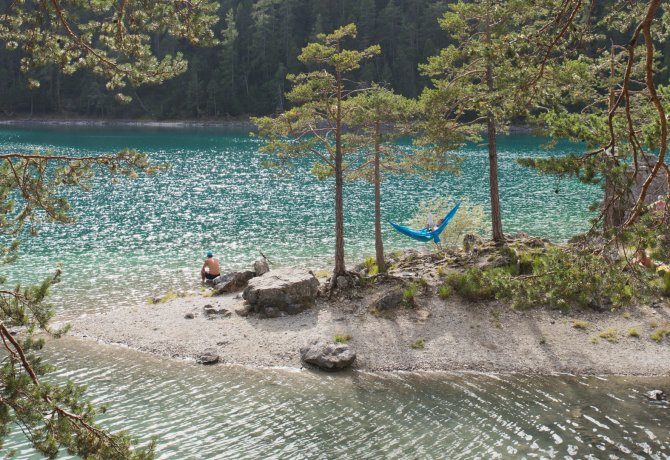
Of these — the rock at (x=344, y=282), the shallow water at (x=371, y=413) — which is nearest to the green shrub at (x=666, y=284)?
the shallow water at (x=371, y=413)

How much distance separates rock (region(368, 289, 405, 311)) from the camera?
16531 millimetres

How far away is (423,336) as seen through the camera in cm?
1533

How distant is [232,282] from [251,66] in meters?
82.9

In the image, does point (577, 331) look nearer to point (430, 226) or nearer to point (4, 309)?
point (430, 226)

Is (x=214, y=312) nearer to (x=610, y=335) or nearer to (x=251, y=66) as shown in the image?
(x=610, y=335)

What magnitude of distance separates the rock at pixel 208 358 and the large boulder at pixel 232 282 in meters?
4.48

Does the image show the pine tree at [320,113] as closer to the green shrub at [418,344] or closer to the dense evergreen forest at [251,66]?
the green shrub at [418,344]

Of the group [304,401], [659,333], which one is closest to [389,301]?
[304,401]

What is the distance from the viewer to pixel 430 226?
70.0ft

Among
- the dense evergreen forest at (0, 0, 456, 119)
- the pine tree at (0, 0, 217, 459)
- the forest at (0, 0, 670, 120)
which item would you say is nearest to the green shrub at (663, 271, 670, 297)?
the pine tree at (0, 0, 217, 459)

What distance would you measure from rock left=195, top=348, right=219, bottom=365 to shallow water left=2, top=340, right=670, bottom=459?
26cm

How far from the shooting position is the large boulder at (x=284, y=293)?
17.0 metres

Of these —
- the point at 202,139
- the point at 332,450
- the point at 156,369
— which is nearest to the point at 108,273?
the point at 156,369

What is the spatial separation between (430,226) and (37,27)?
1574 centimetres
